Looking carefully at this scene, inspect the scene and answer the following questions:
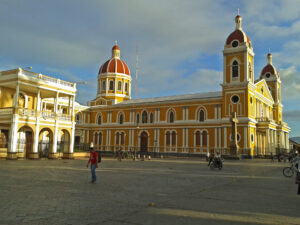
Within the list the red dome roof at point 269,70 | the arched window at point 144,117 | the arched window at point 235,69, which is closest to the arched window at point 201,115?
the arched window at point 235,69

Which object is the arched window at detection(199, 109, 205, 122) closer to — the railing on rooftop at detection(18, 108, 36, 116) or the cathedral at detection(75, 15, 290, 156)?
the cathedral at detection(75, 15, 290, 156)

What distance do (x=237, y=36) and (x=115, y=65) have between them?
2505 centimetres

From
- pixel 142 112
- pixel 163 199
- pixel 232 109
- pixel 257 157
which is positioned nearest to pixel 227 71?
pixel 232 109

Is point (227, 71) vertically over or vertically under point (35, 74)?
over

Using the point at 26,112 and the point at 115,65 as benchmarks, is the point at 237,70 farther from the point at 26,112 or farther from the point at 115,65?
the point at 26,112

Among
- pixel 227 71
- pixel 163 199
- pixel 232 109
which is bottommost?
pixel 163 199

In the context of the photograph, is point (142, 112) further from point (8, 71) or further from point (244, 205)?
point (244, 205)

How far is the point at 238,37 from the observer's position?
40125 millimetres

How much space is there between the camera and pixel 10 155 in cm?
2414

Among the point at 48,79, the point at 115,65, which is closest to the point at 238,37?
the point at 115,65

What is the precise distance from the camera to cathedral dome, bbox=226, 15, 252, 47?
39906mm

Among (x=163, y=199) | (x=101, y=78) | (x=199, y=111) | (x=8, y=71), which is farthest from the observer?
(x=101, y=78)

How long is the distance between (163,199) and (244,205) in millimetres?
2121

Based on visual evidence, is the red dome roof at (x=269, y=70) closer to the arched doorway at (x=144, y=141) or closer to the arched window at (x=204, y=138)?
the arched window at (x=204, y=138)
